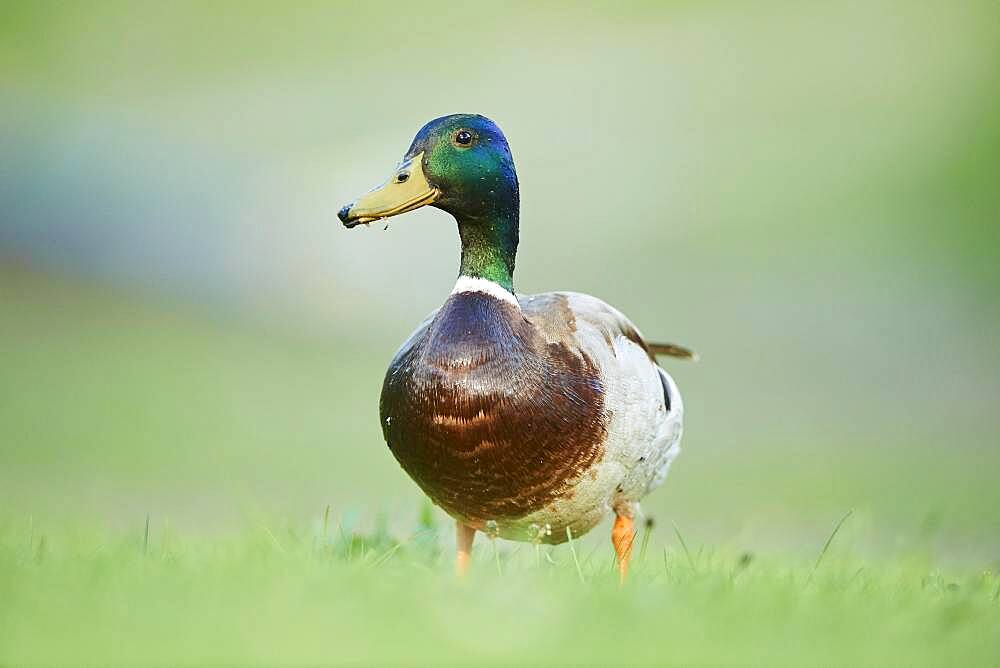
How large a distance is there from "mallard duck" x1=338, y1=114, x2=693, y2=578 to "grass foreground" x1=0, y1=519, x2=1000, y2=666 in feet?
1.12

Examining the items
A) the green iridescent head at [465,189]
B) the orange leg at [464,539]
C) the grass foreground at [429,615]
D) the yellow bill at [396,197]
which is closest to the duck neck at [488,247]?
the green iridescent head at [465,189]

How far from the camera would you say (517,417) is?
3.32 m

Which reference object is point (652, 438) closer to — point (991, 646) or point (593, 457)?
point (593, 457)

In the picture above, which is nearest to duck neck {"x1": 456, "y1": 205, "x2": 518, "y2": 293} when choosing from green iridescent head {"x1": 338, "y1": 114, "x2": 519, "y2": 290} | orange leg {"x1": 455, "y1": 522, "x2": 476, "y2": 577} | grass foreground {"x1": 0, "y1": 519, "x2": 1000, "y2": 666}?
green iridescent head {"x1": 338, "y1": 114, "x2": 519, "y2": 290}

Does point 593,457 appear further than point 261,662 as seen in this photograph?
Yes

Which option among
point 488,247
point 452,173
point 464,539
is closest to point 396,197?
point 452,173

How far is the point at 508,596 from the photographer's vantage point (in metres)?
2.47

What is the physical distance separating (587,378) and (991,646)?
133cm

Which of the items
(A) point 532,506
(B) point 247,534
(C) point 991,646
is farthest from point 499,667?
(B) point 247,534

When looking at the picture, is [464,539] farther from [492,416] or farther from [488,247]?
[488,247]

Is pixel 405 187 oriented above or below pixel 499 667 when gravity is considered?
above

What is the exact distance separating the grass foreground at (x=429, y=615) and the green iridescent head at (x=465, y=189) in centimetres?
100

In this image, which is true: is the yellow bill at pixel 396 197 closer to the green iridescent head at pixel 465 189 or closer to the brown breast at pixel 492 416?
the green iridescent head at pixel 465 189

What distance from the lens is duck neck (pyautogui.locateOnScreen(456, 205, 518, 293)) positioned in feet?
12.1
